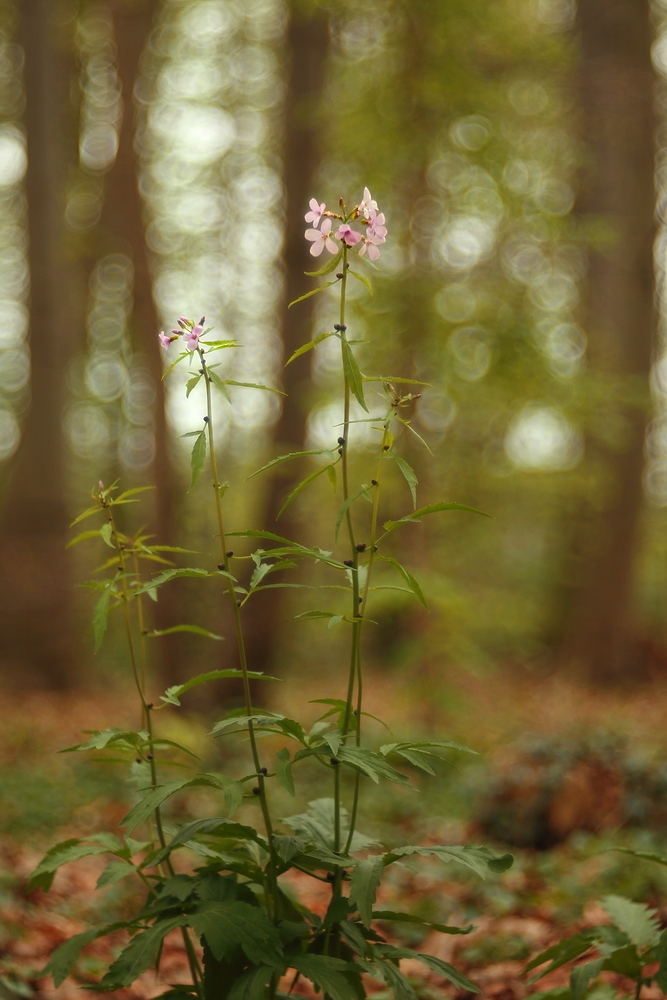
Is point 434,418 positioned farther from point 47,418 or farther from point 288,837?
point 288,837

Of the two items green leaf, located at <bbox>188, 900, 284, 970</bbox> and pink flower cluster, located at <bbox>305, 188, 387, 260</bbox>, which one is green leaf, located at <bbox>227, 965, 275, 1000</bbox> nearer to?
green leaf, located at <bbox>188, 900, 284, 970</bbox>

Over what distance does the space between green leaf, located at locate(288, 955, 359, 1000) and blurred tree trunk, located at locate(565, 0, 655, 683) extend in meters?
8.71

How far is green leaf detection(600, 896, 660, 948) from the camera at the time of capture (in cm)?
199

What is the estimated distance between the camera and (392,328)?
675 centimetres

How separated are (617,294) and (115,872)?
1081 cm

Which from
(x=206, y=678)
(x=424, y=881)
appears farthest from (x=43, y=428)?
(x=206, y=678)

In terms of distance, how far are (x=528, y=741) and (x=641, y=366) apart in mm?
6853

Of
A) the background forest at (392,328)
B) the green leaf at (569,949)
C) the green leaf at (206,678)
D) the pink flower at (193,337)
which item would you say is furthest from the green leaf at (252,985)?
the background forest at (392,328)

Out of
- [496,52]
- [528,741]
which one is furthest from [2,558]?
[496,52]

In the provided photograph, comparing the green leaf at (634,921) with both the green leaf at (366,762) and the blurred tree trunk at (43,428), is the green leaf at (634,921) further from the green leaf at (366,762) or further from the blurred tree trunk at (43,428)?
the blurred tree trunk at (43,428)

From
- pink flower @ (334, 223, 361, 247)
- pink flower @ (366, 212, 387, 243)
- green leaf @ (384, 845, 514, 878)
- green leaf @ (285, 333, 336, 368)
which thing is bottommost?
green leaf @ (384, 845, 514, 878)

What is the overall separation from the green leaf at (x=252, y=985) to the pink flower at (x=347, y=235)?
1.59m

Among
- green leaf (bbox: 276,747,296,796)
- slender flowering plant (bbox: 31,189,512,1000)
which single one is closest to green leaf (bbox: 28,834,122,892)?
slender flowering plant (bbox: 31,189,512,1000)

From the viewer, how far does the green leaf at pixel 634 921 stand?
1993 millimetres
